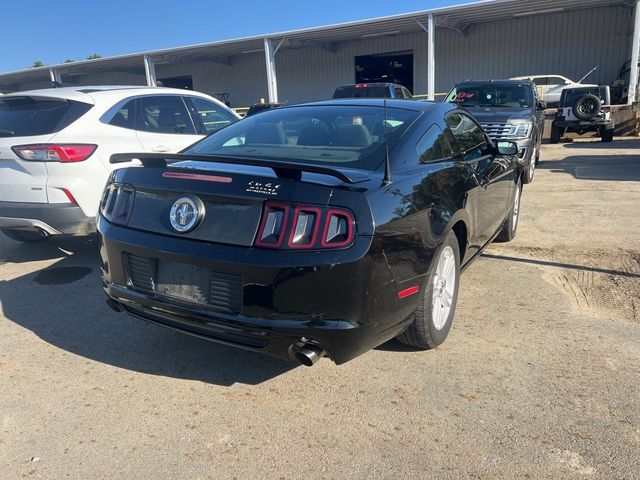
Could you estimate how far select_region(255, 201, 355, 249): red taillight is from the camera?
240cm

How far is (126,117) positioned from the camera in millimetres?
5332

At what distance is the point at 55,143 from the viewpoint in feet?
15.1

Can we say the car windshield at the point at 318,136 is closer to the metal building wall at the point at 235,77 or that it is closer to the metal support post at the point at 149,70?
the metal support post at the point at 149,70

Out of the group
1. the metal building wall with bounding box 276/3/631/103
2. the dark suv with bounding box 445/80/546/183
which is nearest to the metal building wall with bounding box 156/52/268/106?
the metal building wall with bounding box 276/3/631/103

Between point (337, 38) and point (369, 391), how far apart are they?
28.8 meters

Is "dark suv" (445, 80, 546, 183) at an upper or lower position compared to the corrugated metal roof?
lower

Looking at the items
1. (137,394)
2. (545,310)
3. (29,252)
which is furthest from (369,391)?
(29,252)

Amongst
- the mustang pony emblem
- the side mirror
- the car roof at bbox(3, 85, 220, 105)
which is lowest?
the mustang pony emblem

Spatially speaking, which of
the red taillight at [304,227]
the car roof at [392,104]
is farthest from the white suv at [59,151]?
the red taillight at [304,227]

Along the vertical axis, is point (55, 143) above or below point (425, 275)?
above

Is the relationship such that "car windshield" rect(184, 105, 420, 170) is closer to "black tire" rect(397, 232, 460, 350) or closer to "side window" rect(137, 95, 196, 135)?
"black tire" rect(397, 232, 460, 350)

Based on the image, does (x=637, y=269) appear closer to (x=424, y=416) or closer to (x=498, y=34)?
(x=424, y=416)

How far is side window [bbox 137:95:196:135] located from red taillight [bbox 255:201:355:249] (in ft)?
11.9

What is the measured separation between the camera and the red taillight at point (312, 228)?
2.40m
